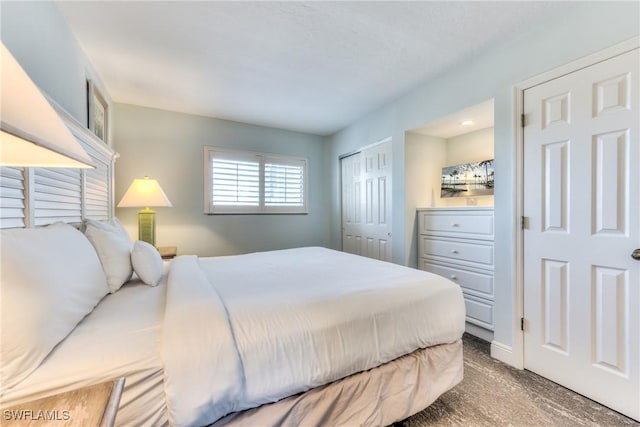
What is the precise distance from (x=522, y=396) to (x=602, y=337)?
0.59m

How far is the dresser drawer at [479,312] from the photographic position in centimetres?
224

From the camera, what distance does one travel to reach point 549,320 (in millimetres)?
1750

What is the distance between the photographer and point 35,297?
789 millimetres

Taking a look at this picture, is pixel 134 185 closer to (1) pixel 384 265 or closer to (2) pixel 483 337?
(1) pixel 384 265

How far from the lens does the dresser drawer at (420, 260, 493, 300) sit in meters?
2.24

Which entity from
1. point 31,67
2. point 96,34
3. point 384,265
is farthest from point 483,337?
point 96,34

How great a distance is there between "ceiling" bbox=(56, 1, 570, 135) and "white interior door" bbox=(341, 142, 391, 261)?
0.81 metres

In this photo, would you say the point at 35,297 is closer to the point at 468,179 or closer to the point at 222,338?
the point at 222,338

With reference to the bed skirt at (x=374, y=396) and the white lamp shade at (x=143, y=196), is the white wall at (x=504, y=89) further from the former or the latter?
the white lamp shade at (x=143, y=196)

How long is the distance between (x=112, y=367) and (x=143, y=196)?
2242 mm

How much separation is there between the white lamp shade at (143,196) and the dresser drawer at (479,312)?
3195 mm

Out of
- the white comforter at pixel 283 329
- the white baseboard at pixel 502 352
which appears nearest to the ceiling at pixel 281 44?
the white comforter at pixel 283 329

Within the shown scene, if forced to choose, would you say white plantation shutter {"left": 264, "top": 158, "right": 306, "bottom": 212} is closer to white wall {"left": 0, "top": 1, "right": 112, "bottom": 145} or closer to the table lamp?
the table lamp

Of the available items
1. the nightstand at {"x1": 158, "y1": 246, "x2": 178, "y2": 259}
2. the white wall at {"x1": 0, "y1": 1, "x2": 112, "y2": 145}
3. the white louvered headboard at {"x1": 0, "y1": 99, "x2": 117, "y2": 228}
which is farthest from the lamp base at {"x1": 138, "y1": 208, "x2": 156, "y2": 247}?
the white wall at {"x1": 0, "y1": 1, "x2": 112, "y2": 145}
